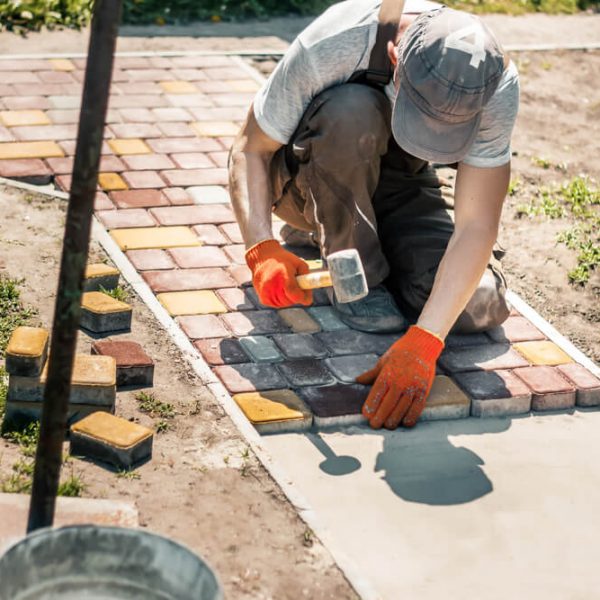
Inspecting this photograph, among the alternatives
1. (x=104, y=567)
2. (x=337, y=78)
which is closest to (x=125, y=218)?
(x=337, y=78)

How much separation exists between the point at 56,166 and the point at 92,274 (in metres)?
1.34

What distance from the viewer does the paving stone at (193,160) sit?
239 inches

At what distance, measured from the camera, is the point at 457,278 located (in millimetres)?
4262

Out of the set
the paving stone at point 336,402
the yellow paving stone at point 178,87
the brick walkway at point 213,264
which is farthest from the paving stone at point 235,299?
the yellow paving stone at point 178,87

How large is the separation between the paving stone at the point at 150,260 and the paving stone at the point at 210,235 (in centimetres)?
24

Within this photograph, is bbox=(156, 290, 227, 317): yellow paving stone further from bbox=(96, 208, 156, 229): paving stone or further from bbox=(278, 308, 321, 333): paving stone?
bbox=(96, 208, 156, 229): paving stone

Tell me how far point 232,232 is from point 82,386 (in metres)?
1.78

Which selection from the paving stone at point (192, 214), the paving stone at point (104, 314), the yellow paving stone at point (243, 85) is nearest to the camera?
the paving stone at point (104, 314)

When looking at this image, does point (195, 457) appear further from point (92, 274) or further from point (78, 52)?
point (78, 52)

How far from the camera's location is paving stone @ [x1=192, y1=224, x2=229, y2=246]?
5332mm

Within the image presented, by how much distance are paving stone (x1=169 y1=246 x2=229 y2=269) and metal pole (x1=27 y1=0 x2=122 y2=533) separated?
220 centimetres

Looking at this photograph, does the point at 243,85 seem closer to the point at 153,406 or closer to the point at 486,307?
Result: the point at 486,307

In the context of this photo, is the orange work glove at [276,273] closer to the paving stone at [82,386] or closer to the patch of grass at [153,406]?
the patch of grass at [153,406]

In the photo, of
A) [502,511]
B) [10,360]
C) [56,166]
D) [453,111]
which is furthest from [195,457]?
[56,166]
